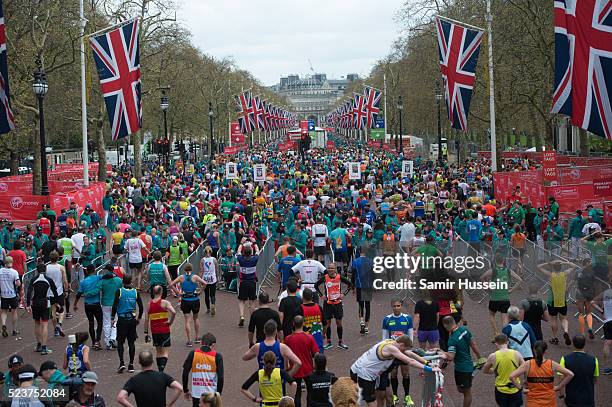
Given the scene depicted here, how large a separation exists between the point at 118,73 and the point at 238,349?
15529 millimetres

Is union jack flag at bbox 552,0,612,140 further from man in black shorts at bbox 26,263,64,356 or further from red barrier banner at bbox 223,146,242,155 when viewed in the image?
red barrier banner at bbox 223,146,242,155

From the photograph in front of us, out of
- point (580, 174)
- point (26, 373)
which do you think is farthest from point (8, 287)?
point (580, 174)

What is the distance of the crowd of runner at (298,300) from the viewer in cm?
923

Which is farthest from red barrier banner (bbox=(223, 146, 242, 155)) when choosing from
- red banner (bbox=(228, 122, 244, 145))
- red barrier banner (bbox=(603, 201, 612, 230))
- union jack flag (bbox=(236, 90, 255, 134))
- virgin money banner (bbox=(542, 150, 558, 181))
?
red barrier banner (bbox=(603, 201, 612, 230))

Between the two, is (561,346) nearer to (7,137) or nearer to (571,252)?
(571,252)

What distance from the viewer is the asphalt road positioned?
11.5 m

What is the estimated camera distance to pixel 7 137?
46094 millimetres

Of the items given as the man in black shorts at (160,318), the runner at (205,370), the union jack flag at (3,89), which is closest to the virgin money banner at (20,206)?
the union jack flag at (3,89)

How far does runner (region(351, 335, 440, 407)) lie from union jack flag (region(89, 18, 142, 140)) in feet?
61.7

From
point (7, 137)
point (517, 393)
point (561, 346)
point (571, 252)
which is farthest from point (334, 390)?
point (7, 137)

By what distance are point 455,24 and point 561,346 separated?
17.9 m

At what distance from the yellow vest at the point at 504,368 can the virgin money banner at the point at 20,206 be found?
776 inches

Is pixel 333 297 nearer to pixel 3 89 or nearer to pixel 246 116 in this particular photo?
pixel 3 89

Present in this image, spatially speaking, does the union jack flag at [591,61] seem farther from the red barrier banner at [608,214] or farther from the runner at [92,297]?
the runner at [92,297]
